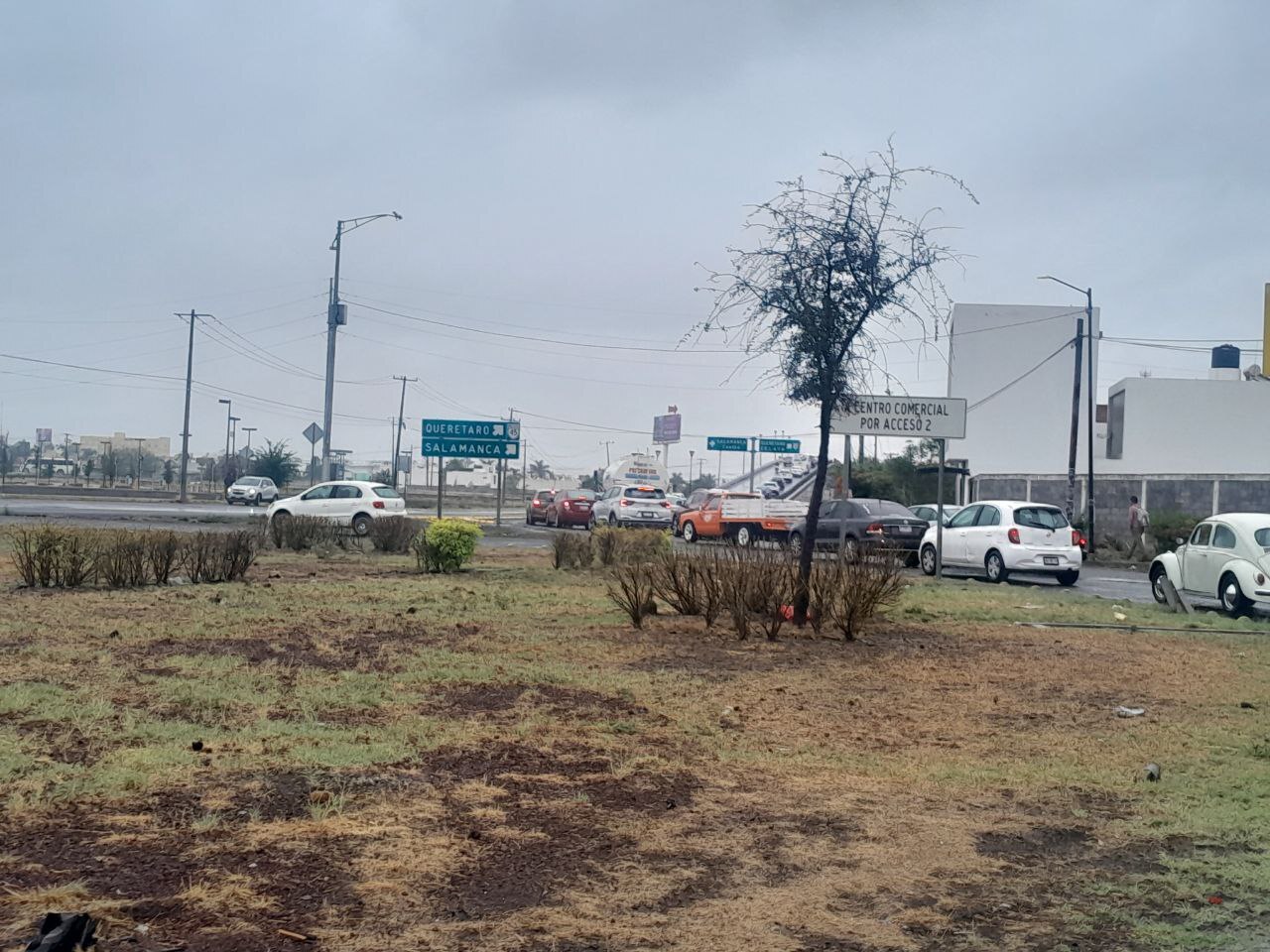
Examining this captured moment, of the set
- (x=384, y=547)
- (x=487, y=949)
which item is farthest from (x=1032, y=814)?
(x=384, y=547)

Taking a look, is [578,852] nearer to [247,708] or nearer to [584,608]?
[247,708]

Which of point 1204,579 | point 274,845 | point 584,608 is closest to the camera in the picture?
point 274,845

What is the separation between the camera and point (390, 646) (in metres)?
11.4

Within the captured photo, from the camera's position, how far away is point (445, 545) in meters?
20.5

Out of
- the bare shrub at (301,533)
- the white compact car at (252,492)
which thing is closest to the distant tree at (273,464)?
the white compact car at (252,492)

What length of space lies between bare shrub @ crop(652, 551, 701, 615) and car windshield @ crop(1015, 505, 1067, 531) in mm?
11443

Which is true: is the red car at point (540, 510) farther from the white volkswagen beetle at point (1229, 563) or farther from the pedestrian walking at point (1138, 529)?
the white volkswagen beetle at point (1229, 563)

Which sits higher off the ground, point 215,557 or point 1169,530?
point 1169,530

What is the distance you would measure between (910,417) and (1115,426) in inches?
1912

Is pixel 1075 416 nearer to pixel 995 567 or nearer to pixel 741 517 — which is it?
pixel 741 517

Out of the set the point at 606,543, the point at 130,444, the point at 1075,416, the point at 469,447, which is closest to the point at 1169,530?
the point at 1075,416

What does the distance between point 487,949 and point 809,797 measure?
2.65 m

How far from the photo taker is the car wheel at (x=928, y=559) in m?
25.3

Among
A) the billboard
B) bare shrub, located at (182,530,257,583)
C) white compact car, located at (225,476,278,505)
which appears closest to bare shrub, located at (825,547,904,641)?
bare shrub, located at (182,530,257,583)
